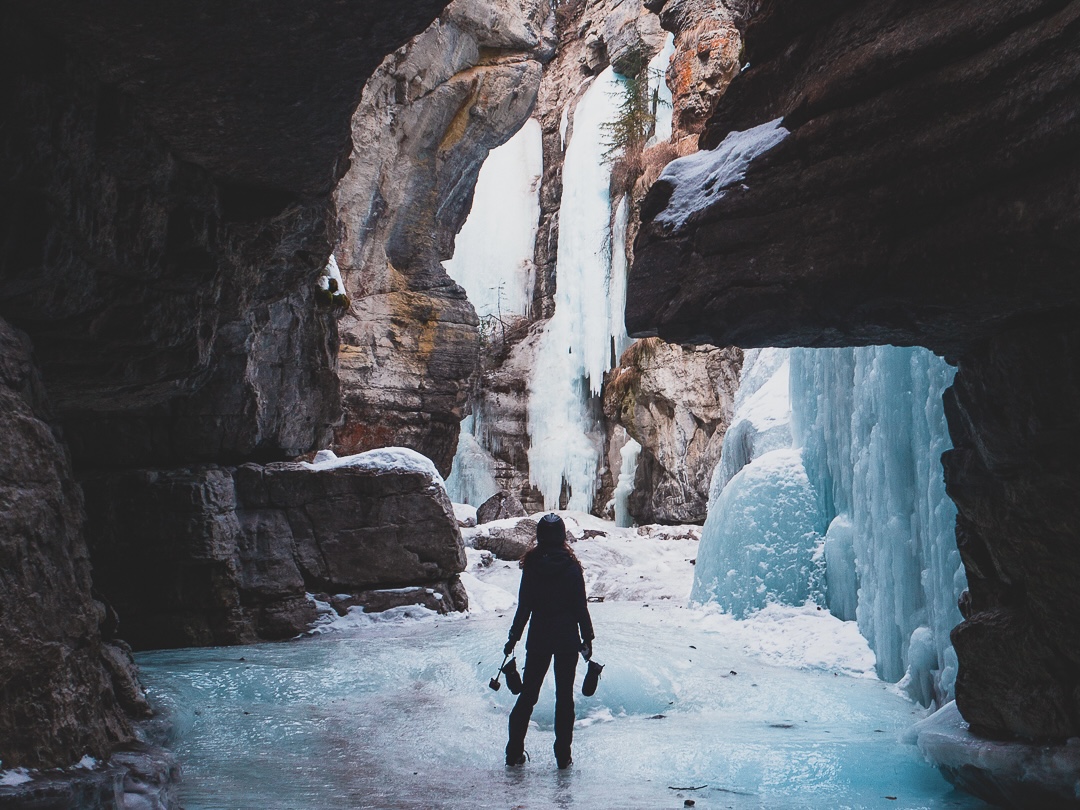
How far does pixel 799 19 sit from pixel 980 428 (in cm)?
225

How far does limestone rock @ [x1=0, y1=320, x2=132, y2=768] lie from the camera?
11.7 feet

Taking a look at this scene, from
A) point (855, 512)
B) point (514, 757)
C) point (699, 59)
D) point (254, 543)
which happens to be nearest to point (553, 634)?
point (514, 757)

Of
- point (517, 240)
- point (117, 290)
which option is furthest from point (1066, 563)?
point (517, 240)

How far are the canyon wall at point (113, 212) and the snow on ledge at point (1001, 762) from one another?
421 cm

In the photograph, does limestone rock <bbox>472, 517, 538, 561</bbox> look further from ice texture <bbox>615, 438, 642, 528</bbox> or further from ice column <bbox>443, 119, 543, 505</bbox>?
ice column <bbox>443, 119, 543, 505</bbox>

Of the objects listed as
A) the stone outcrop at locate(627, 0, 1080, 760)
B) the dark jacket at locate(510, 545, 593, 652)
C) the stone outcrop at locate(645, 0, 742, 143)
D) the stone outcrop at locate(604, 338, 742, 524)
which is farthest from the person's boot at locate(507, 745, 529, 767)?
the stone outcrop at locate(645, 0, 742, 143)

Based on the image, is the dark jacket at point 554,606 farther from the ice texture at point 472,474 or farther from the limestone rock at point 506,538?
the ice texture at point 472,474

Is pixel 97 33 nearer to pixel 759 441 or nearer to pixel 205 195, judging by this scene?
Result: pixel 205 195

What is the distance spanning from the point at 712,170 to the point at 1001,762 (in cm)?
327

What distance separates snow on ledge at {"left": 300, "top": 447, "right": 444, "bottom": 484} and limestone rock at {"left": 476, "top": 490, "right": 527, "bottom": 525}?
419 inches

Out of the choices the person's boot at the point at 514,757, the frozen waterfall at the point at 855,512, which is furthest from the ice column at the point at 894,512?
the person's boot at the point at 514,757

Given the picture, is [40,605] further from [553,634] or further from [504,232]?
[504,232]

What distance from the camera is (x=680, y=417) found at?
2467 centimetres

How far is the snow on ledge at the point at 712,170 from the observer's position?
4336mm
